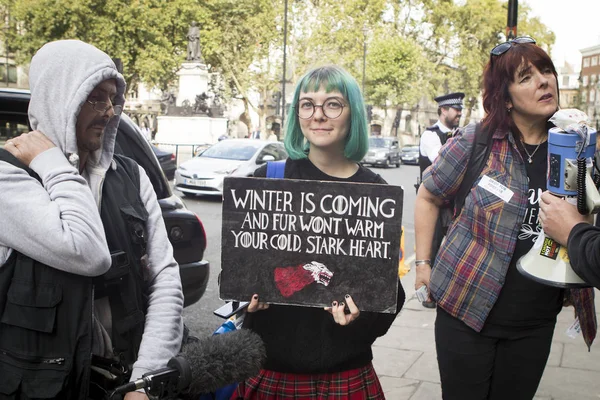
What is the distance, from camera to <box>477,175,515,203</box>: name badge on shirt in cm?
273

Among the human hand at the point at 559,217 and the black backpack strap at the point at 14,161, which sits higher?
the black backpack strap at the point at 14,161

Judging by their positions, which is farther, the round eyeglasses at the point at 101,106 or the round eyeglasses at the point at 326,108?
the round eyeglasses at the point at 326,108

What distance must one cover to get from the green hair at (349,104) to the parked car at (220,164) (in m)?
11.8

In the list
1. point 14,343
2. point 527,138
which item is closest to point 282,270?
point 14,343

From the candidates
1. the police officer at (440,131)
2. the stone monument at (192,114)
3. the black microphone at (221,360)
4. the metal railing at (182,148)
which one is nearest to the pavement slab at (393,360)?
the police officer at (440,131)

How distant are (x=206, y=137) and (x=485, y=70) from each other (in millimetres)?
33493

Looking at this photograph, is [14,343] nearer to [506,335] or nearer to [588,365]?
[506,335]

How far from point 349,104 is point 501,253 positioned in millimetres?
838

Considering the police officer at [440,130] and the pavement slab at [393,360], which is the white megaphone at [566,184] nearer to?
the pavement slab at [393,360]

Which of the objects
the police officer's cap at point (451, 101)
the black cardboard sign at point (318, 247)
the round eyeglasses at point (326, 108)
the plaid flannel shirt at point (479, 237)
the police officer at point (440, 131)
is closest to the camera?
the black cardboard sign at point (318, 247)

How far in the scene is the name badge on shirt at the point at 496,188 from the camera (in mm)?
2729

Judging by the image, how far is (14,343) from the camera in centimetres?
189

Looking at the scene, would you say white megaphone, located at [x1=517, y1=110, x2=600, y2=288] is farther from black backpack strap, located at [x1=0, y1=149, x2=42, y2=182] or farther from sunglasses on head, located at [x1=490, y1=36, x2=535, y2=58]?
black backpack strap, located at [x1=0, y1=149, x2=42, y2=182]

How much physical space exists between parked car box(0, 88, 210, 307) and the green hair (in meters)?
2.27
